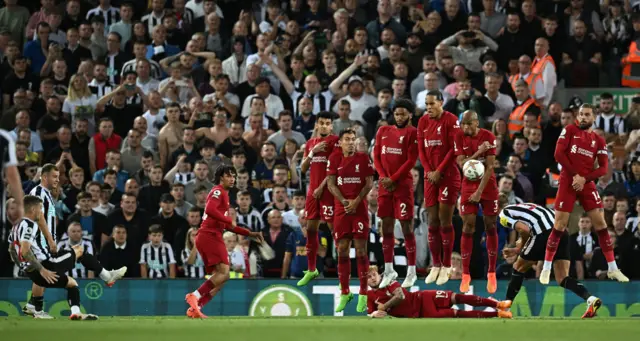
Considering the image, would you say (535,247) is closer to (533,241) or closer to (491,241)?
(533,241)

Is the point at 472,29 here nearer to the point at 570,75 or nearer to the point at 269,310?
the point at 570,75

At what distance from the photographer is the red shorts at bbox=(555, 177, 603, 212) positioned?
19.6m

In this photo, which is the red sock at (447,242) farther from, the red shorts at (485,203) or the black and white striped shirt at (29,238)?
the black and white striped shirt at (29,238)

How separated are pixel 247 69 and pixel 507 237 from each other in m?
6.90

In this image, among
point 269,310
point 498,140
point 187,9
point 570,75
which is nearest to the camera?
point 269,310

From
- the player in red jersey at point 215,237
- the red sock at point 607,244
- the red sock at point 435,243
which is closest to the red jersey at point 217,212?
the player in red jersey at point 215,237

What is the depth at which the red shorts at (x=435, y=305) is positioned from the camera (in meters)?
20.5

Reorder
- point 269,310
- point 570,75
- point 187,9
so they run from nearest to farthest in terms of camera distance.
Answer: point 269,310
point 570,75
point 187,9

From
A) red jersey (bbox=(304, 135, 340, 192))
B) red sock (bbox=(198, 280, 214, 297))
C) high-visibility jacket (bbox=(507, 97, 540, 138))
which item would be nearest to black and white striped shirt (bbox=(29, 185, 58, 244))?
red sock (bbox=(198, 280, 214, 297))

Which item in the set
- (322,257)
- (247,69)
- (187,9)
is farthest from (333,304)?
(187,9)

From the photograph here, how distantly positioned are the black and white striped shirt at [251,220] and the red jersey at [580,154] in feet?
20.0

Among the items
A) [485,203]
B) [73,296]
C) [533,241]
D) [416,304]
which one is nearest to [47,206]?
[73,296]

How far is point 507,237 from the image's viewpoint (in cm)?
2305

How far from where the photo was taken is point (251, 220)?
23.4 m
